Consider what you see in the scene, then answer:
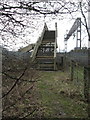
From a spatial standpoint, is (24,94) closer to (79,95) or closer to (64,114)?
(64,114)

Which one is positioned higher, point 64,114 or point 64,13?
point 64,13

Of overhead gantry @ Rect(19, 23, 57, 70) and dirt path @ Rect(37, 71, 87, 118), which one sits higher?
overhead gantry @ Rect(19, 23, 57, 70)

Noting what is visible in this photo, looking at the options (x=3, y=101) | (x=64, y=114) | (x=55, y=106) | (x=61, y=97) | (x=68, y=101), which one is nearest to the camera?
(x=3, y=101)

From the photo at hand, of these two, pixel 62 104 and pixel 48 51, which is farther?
pixel 48 51

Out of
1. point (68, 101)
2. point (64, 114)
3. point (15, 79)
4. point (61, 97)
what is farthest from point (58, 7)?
point (61, 97)

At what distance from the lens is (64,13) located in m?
1.96

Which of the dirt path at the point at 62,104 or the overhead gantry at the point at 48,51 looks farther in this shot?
the overhead gantry at the point at 48,51

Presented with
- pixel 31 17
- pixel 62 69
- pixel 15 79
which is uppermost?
pixel 31 17

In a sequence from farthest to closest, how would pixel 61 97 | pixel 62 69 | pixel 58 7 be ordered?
pixel 62 69
pixel 61 97
pixel 58 7

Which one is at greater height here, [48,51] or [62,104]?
[48,51]

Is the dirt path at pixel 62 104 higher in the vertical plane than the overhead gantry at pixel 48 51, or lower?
lower

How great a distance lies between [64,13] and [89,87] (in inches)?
141

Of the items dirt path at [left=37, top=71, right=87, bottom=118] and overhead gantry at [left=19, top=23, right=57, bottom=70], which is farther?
overhead gantry at [left=19, top=23, right=57, bottom=70]

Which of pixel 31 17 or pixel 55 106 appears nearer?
pixel 31 17
